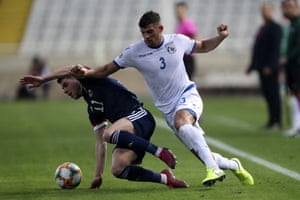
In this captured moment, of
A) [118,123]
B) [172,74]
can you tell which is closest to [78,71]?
[118,123]

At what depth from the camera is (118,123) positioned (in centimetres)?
1015

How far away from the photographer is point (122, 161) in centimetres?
992

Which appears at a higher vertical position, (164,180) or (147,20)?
(147,20)

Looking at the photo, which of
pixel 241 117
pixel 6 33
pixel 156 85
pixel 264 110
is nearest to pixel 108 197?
A: pixel 156 85

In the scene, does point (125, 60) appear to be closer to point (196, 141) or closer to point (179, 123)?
point (179, 123)

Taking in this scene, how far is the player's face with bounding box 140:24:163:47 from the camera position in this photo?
9898 millimetres

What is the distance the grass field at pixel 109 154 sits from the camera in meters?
9.66

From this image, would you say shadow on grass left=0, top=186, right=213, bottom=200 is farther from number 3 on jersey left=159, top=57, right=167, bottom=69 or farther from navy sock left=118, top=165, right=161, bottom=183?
number 3 on jersey left=159, top=57, right=167, bottom=69

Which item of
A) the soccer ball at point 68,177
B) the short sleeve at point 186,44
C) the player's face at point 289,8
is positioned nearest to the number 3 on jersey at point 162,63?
the short sleeve at point 186,44

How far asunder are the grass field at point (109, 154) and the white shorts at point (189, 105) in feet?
2.27

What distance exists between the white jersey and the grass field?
0.91 m

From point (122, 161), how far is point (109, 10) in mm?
36458

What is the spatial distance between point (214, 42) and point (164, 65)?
0.56 m

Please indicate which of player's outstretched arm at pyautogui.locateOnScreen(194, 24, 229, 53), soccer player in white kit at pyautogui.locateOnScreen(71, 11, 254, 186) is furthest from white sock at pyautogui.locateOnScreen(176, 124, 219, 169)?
player's outstretched arm at pyautogui.locateOnScreen(194, 24, 229, 53)
